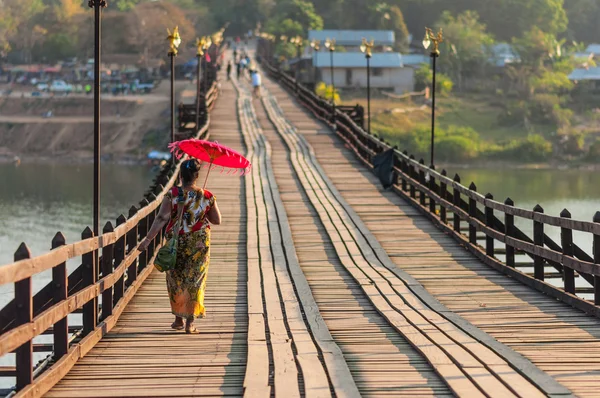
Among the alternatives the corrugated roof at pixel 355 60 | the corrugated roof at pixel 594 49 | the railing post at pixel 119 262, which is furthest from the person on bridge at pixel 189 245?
the corrugated roof at pixel 594 49

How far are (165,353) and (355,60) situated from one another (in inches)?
3966

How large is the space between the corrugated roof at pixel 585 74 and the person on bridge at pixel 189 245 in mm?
115321

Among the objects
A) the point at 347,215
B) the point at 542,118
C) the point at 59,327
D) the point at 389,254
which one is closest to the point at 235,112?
the point at 347,215

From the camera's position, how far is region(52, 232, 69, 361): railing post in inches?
362

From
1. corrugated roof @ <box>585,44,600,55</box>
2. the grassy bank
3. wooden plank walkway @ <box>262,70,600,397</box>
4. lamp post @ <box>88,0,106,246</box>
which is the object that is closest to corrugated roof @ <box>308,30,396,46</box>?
the grassy bank

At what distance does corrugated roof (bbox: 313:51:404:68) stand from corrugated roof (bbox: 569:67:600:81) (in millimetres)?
21111

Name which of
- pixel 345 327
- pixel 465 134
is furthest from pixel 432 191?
pixel 465 134

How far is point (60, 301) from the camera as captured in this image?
9.17m

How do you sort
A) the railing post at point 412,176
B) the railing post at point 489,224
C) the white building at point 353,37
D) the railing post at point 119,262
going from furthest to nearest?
the white building at point 353,37
the railing post at point 412,176
the railing post at point 489,224
the railing post at point 119,262

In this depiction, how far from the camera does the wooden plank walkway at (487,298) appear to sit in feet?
32.0

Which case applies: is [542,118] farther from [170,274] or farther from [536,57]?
[170,274]

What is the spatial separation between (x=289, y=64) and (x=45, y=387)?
10653 cm

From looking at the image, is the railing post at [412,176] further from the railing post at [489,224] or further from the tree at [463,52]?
the tree at [463,52]

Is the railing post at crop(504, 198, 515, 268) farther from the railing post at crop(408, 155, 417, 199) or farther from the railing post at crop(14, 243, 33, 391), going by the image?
the railing post at crop(14, 243, 33, 391)
